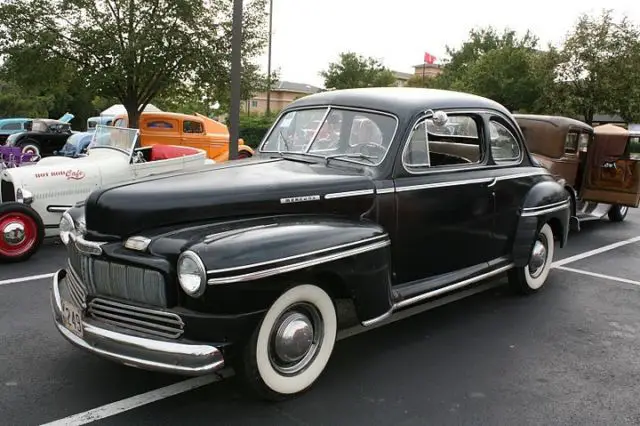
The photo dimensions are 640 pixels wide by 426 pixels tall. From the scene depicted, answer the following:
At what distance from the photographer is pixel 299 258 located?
3.04 m

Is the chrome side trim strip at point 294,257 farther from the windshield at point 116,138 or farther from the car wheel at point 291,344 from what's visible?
the windshield at point 116,138

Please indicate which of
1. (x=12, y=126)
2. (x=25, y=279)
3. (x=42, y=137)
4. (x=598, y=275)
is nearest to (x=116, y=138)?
(x=25, y=279)

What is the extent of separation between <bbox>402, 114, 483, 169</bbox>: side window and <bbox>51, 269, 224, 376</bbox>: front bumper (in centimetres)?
202

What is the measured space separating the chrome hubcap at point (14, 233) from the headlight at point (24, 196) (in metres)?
0.49

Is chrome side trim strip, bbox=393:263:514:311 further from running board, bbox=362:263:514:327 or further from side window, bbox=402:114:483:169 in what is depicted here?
side window, bbox=402:114:483:169

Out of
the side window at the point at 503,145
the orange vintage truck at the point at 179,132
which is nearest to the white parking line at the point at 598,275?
the side window at the point at 503,145

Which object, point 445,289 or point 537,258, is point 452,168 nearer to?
point 445,289

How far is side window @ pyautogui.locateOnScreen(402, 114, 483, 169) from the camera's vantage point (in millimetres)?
4129

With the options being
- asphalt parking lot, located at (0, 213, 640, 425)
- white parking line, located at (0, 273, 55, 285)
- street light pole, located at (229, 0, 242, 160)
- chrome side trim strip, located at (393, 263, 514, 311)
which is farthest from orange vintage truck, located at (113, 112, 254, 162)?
chrome side trim strip, located at (393, 263, 514, 311)

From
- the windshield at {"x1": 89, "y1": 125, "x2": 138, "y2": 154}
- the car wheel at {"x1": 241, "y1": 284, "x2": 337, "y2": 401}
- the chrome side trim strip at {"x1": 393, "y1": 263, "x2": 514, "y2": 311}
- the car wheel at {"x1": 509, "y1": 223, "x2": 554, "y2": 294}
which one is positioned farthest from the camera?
the windshield at {"x1": 89, "y1": 125, "x2": 138, "y2": 154}

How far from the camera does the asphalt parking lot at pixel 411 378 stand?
3.08 m

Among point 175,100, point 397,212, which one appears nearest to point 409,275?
point 397,212

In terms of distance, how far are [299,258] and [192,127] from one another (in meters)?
13.0

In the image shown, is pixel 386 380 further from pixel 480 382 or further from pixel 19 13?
pixel 19 13
